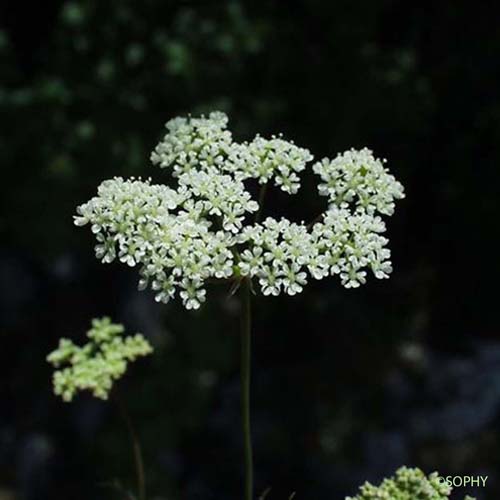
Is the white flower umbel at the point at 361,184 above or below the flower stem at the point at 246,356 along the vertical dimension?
above

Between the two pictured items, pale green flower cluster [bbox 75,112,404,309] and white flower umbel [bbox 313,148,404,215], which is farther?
white flower umbel [bbox 313,148,404,215]

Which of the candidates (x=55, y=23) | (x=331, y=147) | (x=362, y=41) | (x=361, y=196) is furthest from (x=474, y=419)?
(x=361, y=196)

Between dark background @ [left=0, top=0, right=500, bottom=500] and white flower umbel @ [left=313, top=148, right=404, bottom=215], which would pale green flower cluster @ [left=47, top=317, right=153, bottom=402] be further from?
dark background @ [left=0, top=0, right=500, bottom=500]

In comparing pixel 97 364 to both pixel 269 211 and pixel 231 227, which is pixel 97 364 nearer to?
pixel 231 227

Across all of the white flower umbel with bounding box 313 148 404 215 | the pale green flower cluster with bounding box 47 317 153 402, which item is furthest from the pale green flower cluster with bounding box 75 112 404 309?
the pale green flower cluster with bounding box 47 317 153 402

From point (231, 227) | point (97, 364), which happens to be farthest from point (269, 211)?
point (231, 227)

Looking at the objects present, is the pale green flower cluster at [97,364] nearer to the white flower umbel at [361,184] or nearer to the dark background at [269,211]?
the white flower umbel at [361,184]

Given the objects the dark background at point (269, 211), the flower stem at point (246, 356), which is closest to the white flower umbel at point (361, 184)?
the flower stem at point (246, 356)
